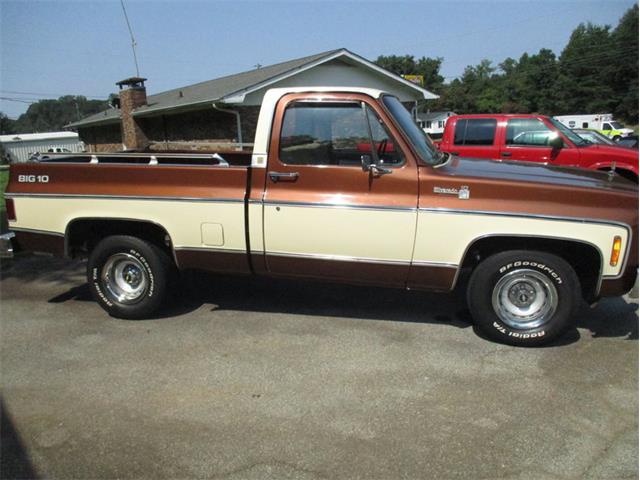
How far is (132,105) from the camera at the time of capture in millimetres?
21844

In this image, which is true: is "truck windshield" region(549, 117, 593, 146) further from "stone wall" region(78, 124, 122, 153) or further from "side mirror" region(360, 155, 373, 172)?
"stone wall" region(78, 124, 122, 153)

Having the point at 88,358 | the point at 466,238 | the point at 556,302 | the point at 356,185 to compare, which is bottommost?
the point at 88,358

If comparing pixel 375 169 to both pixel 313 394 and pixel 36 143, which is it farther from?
pixel 36 143

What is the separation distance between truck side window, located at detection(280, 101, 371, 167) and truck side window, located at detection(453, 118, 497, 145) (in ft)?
20.3

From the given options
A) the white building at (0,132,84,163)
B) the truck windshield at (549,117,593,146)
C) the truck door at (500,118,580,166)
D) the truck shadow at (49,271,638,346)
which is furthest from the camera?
the white building at (0,132,84,163)

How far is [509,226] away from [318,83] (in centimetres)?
1528

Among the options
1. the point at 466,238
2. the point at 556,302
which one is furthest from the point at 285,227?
the point at 556,302

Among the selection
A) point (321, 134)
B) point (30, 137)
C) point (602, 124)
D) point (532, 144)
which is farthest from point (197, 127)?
point (30, 137)

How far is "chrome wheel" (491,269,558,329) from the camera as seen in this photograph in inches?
155

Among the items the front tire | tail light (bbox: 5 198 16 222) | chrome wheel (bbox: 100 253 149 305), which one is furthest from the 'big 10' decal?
the front tire

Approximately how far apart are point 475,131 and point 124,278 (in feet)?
24.1

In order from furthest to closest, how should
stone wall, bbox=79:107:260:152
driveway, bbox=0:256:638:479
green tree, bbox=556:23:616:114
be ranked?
green tree, bbox=556:23:616:114 → stone wall, bbox=79:107:260:152 → driveway, bbox=0:256:638:479

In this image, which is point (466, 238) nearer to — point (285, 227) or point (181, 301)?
point (285, 227)

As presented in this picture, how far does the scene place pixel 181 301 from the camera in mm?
5324
